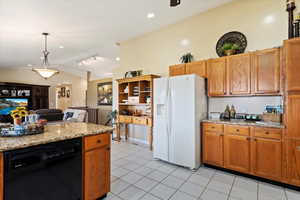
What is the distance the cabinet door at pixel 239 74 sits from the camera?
104 inches

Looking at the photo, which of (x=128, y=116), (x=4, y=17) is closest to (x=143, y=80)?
(x=128, y=116)

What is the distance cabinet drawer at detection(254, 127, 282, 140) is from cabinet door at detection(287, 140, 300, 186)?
15 cm

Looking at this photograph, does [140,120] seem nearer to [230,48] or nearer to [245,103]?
[245,103]

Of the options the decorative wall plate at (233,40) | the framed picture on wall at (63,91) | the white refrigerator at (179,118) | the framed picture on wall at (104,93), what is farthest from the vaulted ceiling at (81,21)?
the framed picture on wall at (63,91)

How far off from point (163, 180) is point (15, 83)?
27.4ft

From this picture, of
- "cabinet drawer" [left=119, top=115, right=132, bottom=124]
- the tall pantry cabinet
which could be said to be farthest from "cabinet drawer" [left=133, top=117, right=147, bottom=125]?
the tall pantry cabinet

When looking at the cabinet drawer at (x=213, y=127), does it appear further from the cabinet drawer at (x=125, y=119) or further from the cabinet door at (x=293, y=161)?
the cabinet drawer at (x=125, y=119)

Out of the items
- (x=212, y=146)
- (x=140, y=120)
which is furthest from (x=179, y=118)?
(x=140, y=120)

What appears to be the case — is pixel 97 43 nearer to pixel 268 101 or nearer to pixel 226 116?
pixel 226 116

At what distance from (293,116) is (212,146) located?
127cm

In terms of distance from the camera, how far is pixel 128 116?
443cm

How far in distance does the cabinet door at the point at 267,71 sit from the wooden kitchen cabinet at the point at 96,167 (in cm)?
256

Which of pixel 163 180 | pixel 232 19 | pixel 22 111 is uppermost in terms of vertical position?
pixel 232 19

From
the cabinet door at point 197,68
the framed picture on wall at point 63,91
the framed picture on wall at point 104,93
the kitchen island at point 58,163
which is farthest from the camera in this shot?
the framed picture on wall at point 63,91
